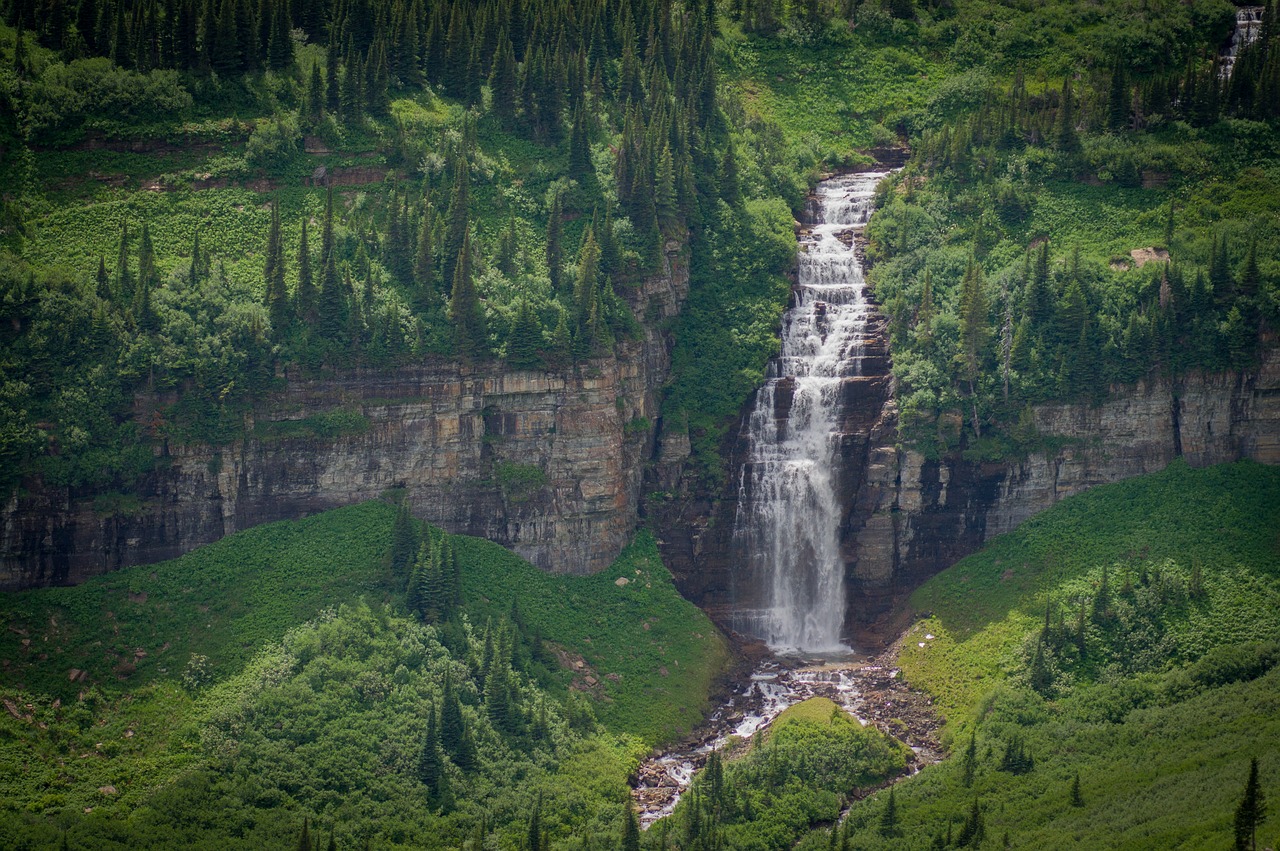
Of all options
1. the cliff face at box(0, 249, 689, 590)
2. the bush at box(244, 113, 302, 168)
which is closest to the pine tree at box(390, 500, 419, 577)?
the cliff face at box(0, 249, 689, 590)

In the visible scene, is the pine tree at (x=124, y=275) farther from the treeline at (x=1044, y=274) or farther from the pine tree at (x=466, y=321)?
the treeline at (x=1044, y=274)

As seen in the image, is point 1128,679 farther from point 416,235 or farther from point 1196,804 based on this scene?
point 416,235

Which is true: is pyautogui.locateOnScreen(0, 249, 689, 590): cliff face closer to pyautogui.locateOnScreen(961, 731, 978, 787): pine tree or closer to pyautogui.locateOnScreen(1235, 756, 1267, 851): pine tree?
pyautogui.locateOnScreen(961, 731, 978, 787): pine tree

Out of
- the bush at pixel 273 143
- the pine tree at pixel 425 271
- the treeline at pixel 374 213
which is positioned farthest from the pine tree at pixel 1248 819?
the bush at pixel 273 143

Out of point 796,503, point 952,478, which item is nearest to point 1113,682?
point 952,478

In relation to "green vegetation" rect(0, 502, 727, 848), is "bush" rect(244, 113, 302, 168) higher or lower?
higher

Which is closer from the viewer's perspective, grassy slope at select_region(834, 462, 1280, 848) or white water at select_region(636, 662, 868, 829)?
grassy slope at select_region(834, 462, 1280, 848)

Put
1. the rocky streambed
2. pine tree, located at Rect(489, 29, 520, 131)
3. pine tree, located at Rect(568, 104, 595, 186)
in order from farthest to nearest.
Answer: pine tree, located at Rect(489, 29, 520, 131), pine tree, located at Rect(568, 104, 595, 186), the rocky streambed
